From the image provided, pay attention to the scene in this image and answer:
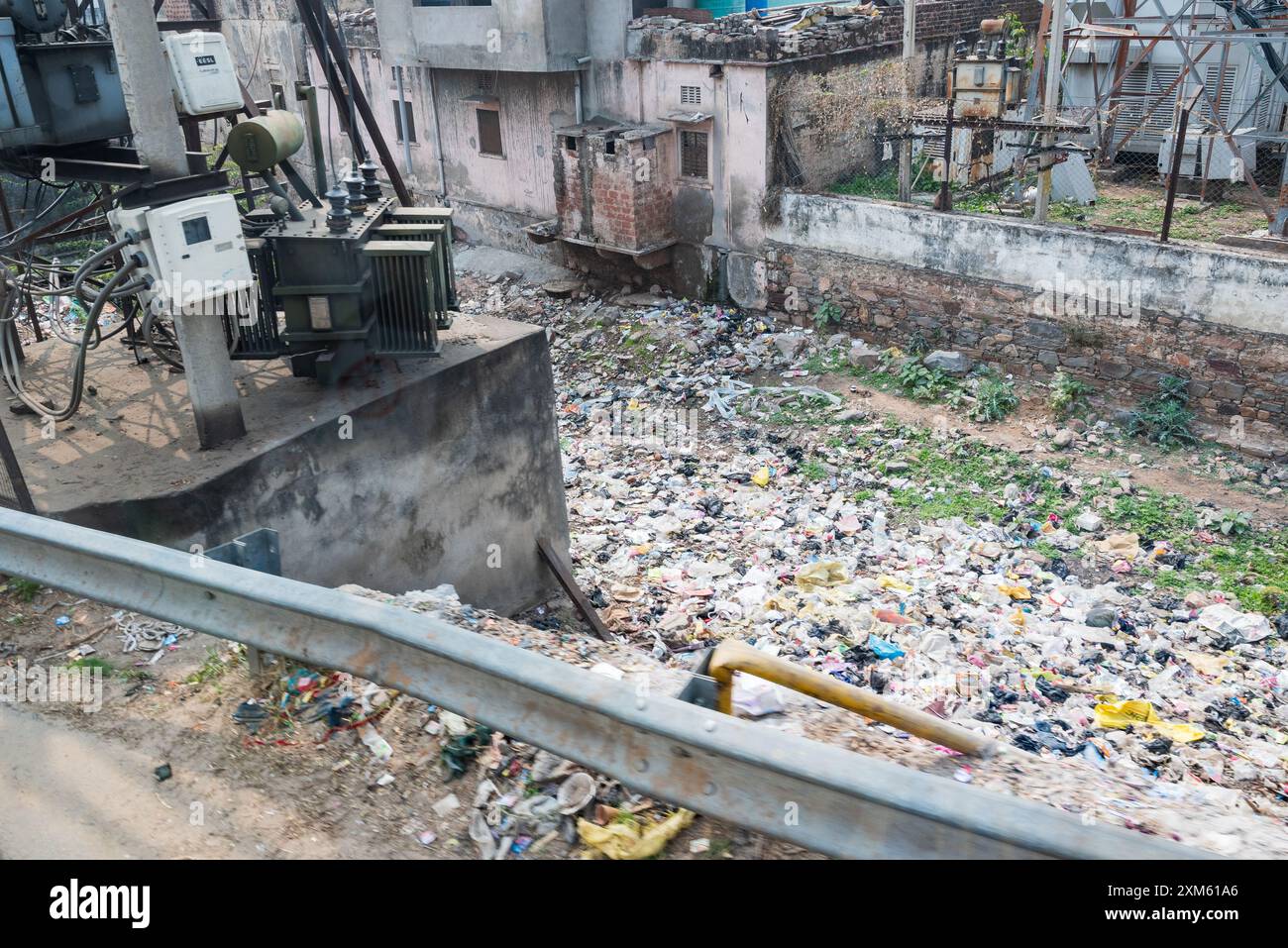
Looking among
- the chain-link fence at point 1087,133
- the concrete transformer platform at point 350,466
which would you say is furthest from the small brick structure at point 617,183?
the concrete transformer platform at point 350,466

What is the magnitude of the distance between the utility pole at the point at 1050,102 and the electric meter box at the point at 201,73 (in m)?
7.89

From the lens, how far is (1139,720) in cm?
605

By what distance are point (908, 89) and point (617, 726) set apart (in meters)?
12.9

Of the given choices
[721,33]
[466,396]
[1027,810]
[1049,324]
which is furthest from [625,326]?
[1027,810]

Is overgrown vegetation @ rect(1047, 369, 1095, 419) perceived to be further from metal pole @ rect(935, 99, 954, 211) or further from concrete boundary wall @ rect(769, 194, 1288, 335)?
metal pole @ rect(935, 99, 954, 211)

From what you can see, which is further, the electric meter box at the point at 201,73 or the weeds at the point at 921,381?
the weeds at the point at 921,381

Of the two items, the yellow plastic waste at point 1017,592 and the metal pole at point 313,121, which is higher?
the metal pole at point 313,121

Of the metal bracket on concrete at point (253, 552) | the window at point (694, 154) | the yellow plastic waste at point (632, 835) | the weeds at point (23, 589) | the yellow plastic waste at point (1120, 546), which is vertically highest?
the window at point (694, 154)

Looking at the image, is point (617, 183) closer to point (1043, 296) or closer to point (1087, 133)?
point (1043, 296)

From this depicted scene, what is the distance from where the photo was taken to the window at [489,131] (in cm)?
1562

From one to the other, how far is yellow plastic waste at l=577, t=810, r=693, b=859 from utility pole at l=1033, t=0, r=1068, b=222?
9583 mm

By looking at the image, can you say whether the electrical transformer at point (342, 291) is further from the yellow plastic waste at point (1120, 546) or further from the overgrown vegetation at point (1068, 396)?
the overgrown vegetation at point (1068, 396)

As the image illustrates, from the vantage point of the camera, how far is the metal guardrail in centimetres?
196
